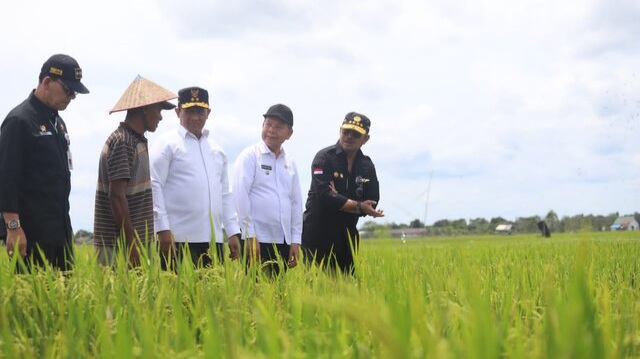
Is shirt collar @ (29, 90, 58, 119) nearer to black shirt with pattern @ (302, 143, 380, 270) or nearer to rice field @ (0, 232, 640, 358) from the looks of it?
rice field @ (0, 232, 640, 358)

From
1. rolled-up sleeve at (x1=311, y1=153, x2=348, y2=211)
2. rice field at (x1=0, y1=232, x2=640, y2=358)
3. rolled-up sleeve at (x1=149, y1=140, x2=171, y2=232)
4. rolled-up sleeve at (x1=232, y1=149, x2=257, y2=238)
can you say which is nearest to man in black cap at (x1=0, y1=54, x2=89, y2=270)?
rolled-up sleeve at (x1=149, y1=140, x2=171, y2=232)

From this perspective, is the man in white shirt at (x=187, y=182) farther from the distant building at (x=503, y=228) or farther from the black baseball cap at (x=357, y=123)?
the distant building at (x=503, y=228)

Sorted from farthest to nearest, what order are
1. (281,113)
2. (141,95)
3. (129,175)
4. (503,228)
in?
(503,228), (281,113), (141,95), (129,175)

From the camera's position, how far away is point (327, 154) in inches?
193

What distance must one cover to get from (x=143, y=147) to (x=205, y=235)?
67 cm

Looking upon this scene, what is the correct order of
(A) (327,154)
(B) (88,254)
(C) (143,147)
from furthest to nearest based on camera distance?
(A) (327,154) → (C) (143,147) → (B) (88,254)

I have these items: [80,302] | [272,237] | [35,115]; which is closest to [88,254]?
[80,302]

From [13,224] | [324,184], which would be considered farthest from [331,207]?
[13,224]

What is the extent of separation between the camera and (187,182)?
4.05 metres

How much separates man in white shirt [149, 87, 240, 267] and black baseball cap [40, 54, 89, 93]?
0.64m

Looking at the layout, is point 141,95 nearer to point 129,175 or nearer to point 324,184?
point 129,175

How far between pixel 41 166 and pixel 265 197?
1.55 m

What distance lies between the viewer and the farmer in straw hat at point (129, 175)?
11.9ft

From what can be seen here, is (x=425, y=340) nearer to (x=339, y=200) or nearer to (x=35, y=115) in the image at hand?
(x=35, y=115)
